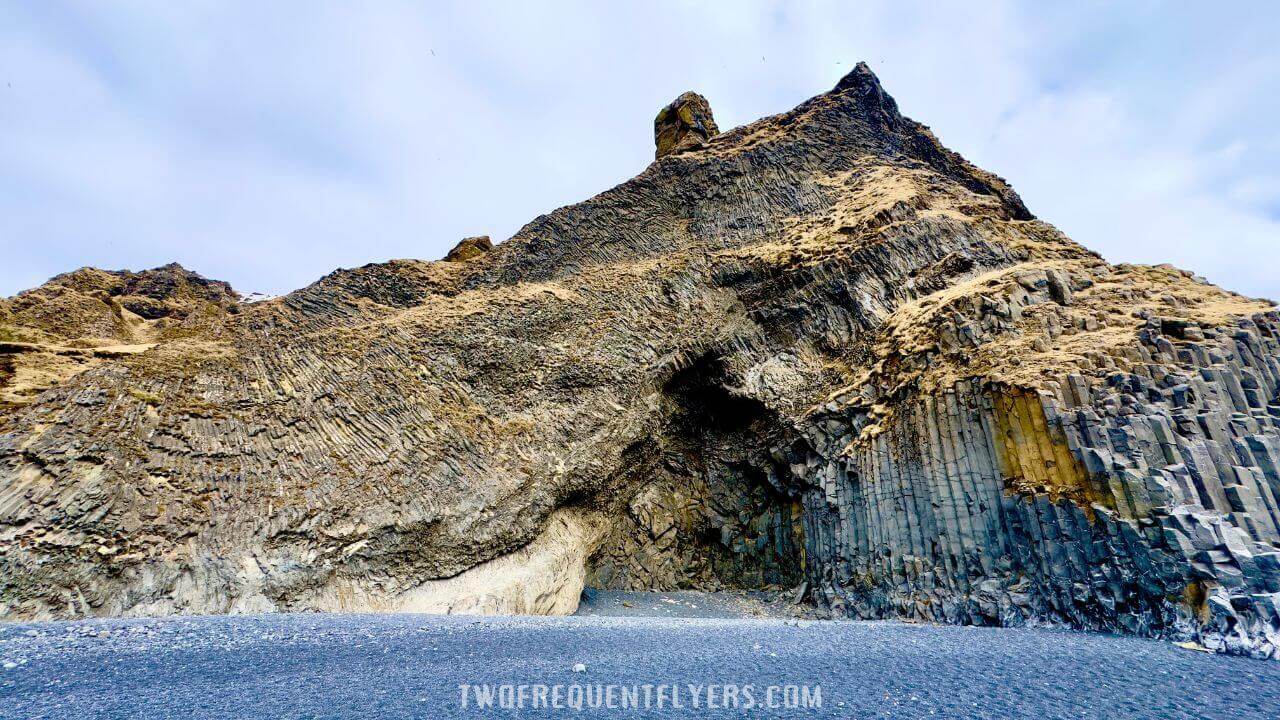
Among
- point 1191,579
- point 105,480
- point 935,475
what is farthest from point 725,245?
point 105,480

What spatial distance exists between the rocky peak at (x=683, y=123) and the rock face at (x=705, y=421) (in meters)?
4.95

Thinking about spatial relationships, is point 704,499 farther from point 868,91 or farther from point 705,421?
point 868,91

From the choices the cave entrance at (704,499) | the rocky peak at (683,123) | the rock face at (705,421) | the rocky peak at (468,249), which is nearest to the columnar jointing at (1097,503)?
the rock face at (705,421)

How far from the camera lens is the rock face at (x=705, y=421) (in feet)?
28.7

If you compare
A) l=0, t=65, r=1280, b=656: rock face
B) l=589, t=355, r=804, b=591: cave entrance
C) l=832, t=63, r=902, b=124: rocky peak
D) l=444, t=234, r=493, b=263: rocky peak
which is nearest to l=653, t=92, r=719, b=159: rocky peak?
l=0, t=65, r=1280, b=656: rock face

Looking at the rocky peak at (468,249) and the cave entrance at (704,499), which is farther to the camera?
the rocky peak at (468,249)

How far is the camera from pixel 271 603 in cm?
1032

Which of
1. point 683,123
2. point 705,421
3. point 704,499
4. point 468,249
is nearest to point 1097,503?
point 704,499

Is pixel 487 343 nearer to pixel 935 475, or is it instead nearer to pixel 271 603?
pixel 271 603

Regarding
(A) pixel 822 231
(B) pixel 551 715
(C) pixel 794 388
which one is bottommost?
(B) pixel 551 715

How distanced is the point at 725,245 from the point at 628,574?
423 inches

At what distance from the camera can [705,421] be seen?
17.5 meters

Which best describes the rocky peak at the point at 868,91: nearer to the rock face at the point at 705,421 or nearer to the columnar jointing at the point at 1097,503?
the rock face at the point at 705,421

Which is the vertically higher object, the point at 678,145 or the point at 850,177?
the point at 678,145
